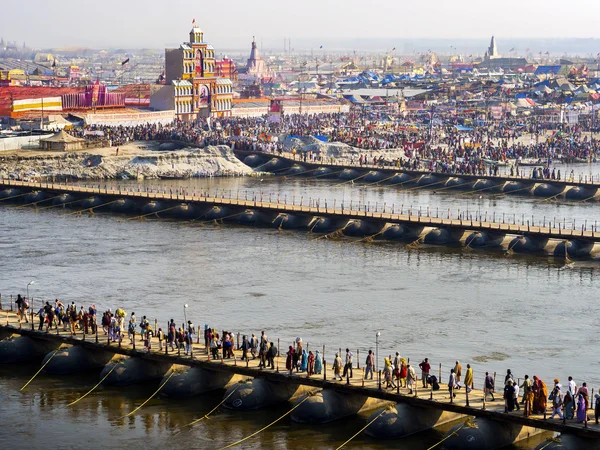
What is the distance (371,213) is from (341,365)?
3259 cm

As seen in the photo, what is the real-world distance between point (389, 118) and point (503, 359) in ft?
310

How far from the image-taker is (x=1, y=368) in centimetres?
3931

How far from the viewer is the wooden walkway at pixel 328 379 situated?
30938mm

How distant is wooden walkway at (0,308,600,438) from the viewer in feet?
102

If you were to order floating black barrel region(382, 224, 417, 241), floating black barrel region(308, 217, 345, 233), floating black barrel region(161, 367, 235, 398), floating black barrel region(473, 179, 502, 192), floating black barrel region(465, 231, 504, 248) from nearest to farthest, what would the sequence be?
floating black barrel region(161, 367, 235, 398) → floating black barrel region(465, 231, 504, 248) → floating black barrel region(382, 224, 417, 241) → floating black barrel region(308, 217, 345, 233) → floating black barrel region(473, 179, 502, 192)

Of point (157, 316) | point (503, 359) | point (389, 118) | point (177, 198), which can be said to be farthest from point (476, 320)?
point (389, 118)

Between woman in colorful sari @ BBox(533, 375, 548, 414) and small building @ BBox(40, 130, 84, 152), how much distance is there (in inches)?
2661

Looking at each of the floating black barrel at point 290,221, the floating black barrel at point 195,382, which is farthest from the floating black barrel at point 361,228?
the floating black barrel at point 195,382

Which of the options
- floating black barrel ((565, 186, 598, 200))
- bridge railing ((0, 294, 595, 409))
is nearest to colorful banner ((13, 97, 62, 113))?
floating black barrel ((565, 186, 598, 200))

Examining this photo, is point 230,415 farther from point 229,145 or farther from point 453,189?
point 229,145

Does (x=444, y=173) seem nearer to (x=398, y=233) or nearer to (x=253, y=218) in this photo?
(x=253, y=218)

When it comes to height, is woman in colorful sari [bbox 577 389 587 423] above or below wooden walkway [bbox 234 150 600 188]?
above

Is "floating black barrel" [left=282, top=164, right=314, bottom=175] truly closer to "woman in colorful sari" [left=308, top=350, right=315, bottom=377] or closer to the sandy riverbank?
the sandy riverbank

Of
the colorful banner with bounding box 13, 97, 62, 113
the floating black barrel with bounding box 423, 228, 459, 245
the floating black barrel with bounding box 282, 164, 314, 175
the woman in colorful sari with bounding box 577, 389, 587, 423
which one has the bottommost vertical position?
the floating black barrel with bounding box 282, 164, 314, 175
